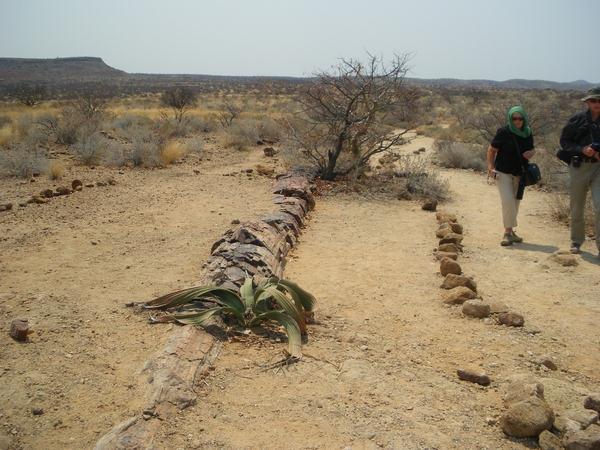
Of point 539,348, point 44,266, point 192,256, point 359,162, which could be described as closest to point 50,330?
point 44,266

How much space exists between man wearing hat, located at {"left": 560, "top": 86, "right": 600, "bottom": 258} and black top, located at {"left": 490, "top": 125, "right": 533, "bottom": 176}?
458 mm

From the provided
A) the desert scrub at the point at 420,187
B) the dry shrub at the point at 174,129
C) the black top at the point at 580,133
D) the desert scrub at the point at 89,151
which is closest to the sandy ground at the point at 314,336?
the black top at the point at 580,133

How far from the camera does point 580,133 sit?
18.3 feet

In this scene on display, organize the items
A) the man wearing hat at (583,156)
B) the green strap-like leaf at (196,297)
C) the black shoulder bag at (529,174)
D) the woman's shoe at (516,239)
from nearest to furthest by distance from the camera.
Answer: the green strap-like leaf at (196,297)
the man wearing hat at (583,156)
the black shoulder bag at (529,174)
the woman's shoe at (516,239)

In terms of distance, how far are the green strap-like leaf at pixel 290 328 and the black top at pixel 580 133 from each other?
396cm

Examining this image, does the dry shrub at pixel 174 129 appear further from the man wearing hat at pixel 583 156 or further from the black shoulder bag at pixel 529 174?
the man wearing hat at pixel 583 156

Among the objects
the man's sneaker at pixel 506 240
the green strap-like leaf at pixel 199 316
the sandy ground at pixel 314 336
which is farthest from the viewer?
the man's sneaker at pixel 506 240

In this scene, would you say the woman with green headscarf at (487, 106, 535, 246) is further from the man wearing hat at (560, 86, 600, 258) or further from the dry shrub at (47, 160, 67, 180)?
the dry shrub at (47, 160, 67, 180)

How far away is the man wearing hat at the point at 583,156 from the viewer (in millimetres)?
5441

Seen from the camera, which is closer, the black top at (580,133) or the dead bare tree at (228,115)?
the black top at (580,133)

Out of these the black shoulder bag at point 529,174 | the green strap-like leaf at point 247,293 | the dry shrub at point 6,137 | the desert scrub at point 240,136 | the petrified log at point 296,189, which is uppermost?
the black shoulder bag at point 529,174

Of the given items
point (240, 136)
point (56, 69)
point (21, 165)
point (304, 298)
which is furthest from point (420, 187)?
point (56, 69)

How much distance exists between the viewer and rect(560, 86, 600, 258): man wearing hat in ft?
17.9

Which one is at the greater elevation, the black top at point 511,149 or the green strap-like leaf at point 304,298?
the black top at point 511,149
